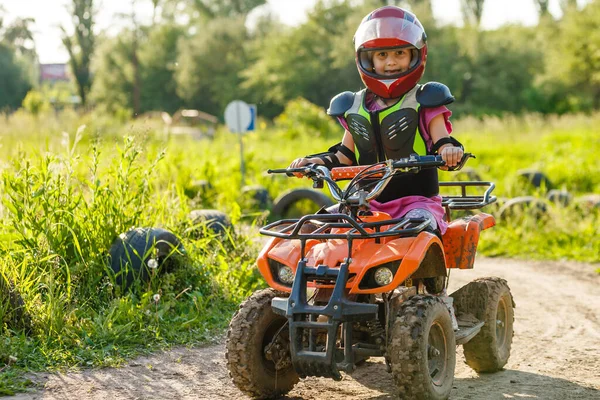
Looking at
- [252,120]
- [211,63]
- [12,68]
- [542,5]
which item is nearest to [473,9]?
[542,5]

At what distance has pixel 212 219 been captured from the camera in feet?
26.0

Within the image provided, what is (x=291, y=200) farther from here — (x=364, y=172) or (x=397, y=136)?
(x=364, y=172)

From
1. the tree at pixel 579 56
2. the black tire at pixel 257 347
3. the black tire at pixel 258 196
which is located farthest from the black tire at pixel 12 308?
the tree at pixel 579 56

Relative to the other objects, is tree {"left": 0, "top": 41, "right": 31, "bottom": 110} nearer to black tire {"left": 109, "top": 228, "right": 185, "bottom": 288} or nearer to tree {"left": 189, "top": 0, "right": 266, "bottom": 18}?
tree {"left": 189, "top": 0, "right": 266, "bottom": 18}

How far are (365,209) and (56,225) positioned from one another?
2.84m

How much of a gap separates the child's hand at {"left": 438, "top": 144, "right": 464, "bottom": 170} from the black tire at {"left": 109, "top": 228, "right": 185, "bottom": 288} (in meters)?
2.75

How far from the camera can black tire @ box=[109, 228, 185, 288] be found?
6484mm

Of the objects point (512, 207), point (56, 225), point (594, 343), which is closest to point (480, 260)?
point (512, 207)

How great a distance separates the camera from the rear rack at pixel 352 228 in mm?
4266

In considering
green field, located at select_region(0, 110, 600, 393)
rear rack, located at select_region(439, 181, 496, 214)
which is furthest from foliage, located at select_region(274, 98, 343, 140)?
rear rack, located at select_region(439, 181, 496, 214)

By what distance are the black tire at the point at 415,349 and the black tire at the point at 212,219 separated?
379 cm

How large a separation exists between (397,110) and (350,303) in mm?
1351

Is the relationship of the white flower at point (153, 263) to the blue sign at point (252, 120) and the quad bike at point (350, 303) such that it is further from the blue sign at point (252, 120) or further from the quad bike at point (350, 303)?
the blue sign at point (252, 120)

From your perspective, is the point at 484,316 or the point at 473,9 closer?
the point at 484,316
